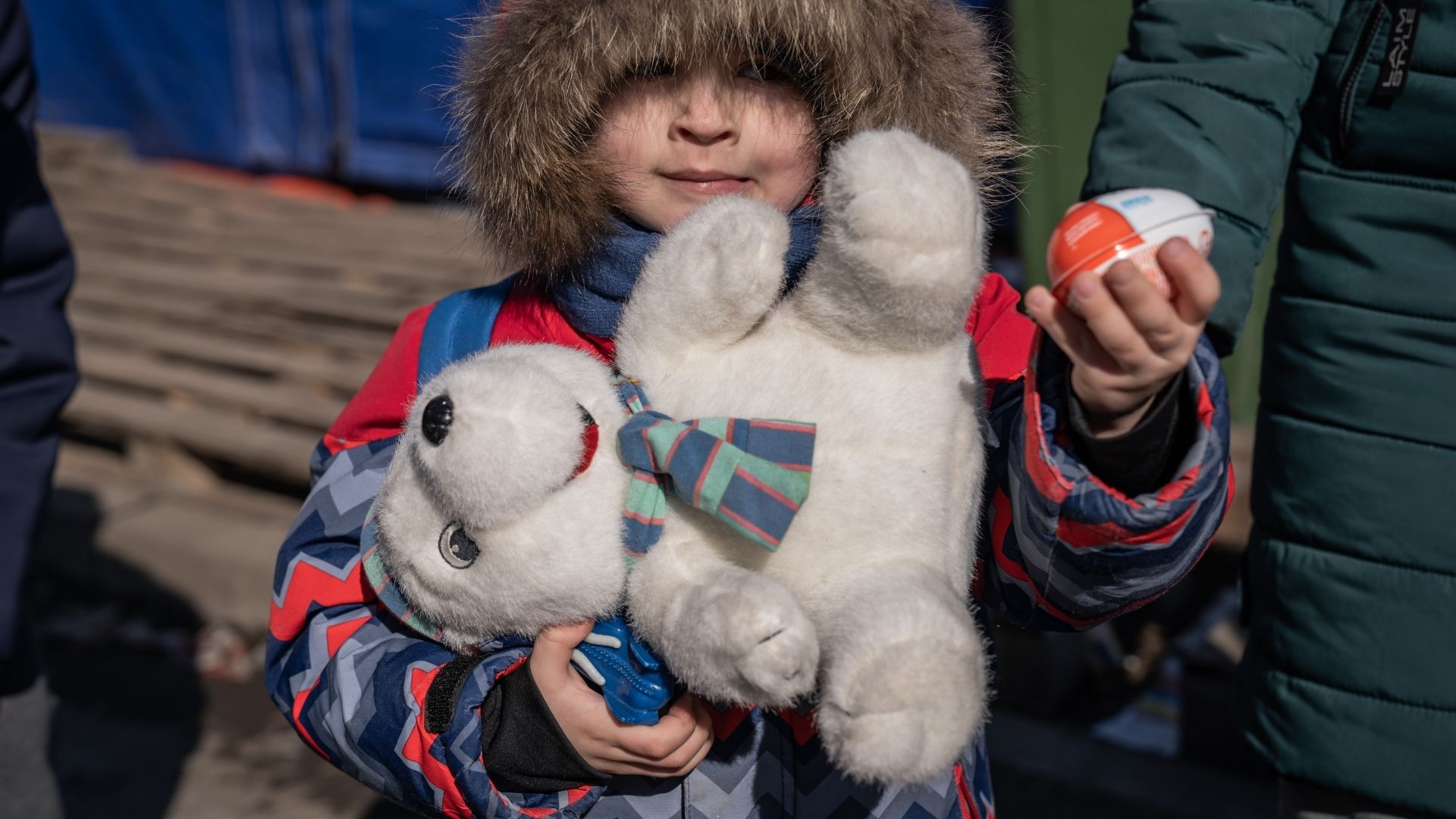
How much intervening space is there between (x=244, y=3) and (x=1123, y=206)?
781 cm

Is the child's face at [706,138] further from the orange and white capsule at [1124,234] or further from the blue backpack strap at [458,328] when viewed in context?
the orange and white capsule at [1124,234]

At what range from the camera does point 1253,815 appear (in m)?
2.49

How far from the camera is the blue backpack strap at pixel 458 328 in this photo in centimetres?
133

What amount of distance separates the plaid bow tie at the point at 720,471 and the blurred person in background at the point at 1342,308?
586mm

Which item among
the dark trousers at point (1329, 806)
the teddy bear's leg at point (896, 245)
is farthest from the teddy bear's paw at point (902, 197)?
the dark trousers at point (1329, 806)

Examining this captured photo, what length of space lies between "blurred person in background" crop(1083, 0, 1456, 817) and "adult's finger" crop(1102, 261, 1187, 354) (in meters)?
0.45

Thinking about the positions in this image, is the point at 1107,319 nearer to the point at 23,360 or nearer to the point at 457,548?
the point at 457,548

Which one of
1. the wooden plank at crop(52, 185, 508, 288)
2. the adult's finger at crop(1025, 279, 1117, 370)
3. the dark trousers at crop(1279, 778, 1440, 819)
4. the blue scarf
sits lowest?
the wooden plank at crop(52, 185, 508, 288)

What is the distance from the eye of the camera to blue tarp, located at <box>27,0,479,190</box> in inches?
281

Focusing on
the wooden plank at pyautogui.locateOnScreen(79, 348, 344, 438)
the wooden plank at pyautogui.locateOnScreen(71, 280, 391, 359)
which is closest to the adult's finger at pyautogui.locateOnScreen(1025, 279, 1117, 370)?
the wooden plank at pyautogui.locateOnScreen(79, 348, 344, 438)

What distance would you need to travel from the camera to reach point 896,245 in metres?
0.87

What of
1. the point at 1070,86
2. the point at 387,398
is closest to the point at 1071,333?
the point at 387,398

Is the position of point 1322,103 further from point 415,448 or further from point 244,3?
point 244,3

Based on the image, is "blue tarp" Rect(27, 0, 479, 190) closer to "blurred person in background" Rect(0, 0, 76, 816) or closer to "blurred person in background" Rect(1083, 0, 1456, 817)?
"blurred person in background" Rect(0, 0, 76, 816)
